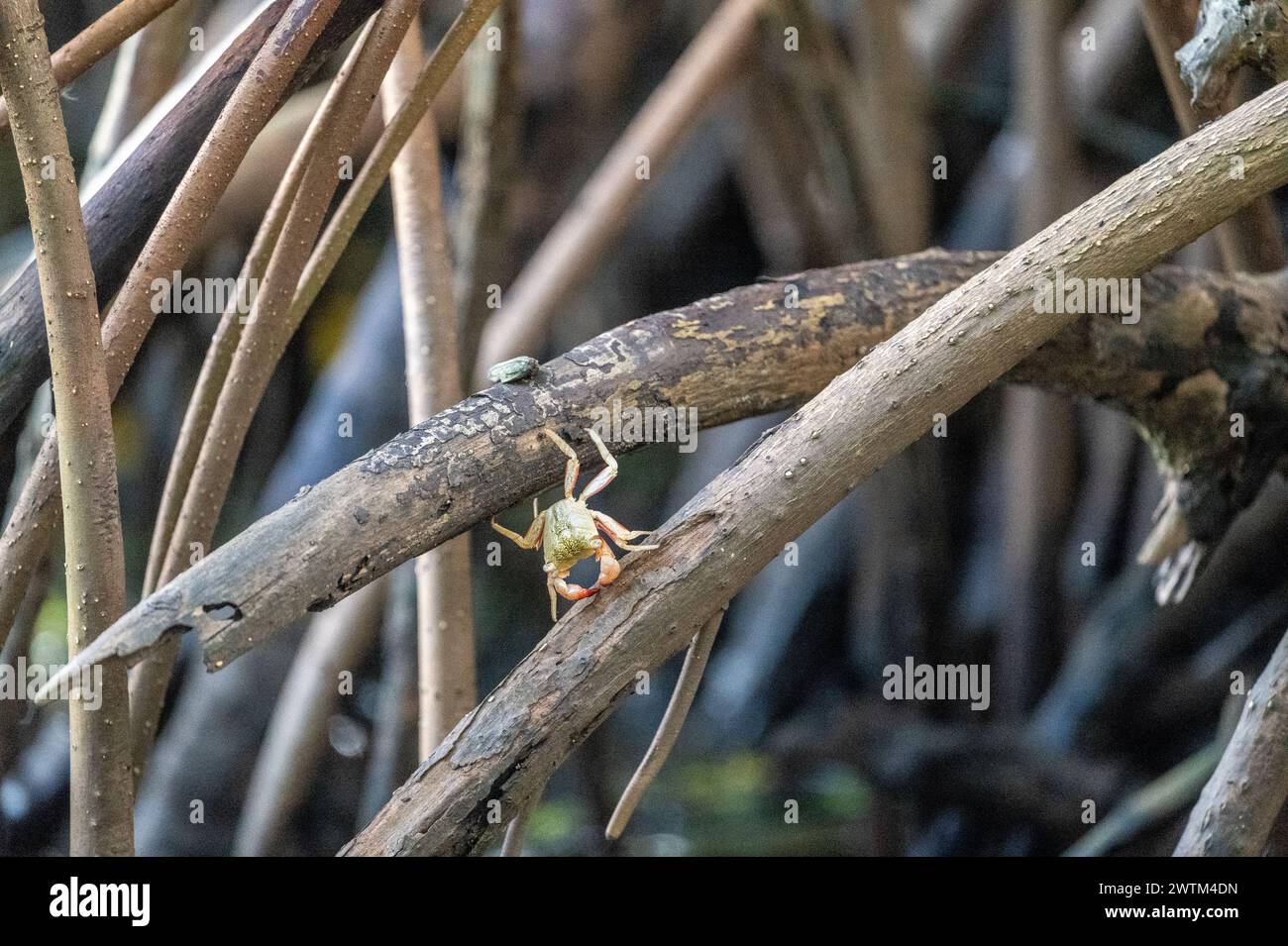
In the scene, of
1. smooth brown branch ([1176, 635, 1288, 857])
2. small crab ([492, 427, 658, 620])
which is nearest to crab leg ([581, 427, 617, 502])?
small crab ([492, 427, 658, 620])

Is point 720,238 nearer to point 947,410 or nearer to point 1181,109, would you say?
point 1181,109

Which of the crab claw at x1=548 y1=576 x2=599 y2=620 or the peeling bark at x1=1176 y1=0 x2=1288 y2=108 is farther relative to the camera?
the peeling bark at x1=1176 y1=0 x2=1288 y2=108

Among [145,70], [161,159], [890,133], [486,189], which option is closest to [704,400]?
[161,159]

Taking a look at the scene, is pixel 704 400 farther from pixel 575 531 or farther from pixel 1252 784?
pixel 1252 784

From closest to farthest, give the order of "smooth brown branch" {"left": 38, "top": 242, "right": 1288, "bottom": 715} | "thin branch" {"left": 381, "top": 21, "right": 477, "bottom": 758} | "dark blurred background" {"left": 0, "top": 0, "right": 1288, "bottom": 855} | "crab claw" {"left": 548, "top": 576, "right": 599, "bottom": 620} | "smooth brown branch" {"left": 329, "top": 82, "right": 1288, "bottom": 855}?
1. "smooth brown branch" {"left": 38, "top": 242, "right": 1288, "bottom": 715}
2. "smooth brown branch" {"left": 329, "top": 82, "right": 1288, "bottom": 855}
3. "crab claw" {"left": 548, "top": 576, "right": 599, "bottom": 620}
4. "thin branch" {"left": 381, "top": 21, "right": 477, "bottom": 758}
5. "dark blurred background" {"left": 0, "top": 0, "right": 1288, "bottom": 855}

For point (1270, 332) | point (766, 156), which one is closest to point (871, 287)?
point (1270, 332)

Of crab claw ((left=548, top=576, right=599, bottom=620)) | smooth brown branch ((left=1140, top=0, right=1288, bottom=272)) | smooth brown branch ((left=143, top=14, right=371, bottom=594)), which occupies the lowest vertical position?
crab claw ((left=548, top=576, right=599, bottom=620))

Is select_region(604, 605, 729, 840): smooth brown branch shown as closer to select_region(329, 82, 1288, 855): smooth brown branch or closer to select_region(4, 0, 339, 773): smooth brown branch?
select_region(329, 82, 1288, 855): smooth brown branch

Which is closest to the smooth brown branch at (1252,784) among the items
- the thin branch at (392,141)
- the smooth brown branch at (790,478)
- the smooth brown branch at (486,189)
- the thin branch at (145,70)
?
the smooth brown branch at (790,478)
